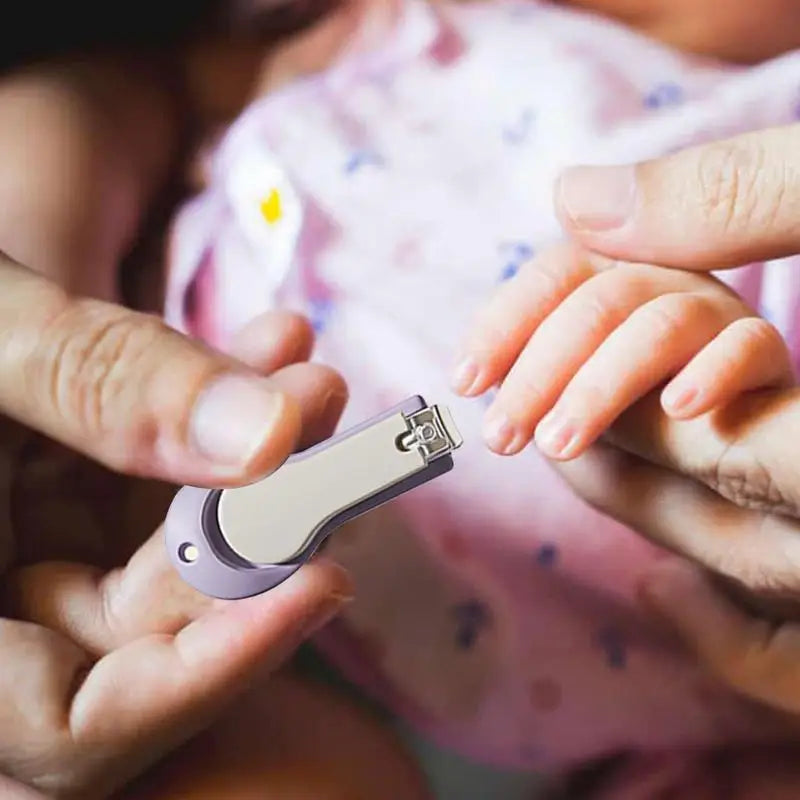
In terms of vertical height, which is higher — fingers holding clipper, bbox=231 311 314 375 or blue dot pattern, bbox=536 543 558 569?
fingers holding clipper, bbox=231 311 314 375

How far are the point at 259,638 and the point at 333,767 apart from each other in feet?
0.69

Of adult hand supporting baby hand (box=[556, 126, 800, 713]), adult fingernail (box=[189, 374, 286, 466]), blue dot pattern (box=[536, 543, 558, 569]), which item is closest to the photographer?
adult fingernail (box=[189, 374, 286, 466])

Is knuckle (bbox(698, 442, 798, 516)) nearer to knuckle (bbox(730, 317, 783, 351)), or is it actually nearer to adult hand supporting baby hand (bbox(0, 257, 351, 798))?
knuckle (bbox(730, 317, 783, 351))

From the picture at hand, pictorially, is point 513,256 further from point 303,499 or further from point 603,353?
point 303,499

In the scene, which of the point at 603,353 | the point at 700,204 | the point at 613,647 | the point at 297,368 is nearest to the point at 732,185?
the point at 700,204

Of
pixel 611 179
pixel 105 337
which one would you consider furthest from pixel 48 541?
pixel 611 179

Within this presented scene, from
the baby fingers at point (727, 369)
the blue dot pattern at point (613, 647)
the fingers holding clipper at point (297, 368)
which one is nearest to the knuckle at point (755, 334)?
the baby fingers at point (727, 369)

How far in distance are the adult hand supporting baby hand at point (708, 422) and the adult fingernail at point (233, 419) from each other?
22cm

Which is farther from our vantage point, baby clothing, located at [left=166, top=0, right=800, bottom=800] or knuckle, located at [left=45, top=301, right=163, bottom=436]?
baby clothing, located at [left=166, top=0, right=800, bottom=800]

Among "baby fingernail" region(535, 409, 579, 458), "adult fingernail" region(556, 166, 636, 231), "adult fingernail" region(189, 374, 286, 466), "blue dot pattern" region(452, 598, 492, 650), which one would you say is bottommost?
"blue dot pattern" region(452, 598, 492, 650)

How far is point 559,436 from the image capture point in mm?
536

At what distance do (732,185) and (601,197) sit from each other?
72mm

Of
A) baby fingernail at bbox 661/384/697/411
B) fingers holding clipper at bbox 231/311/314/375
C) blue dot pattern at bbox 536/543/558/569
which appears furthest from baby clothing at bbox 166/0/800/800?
baby fingernail at bbox 661/384/697/411

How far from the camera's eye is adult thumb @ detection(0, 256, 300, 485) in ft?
1.53
